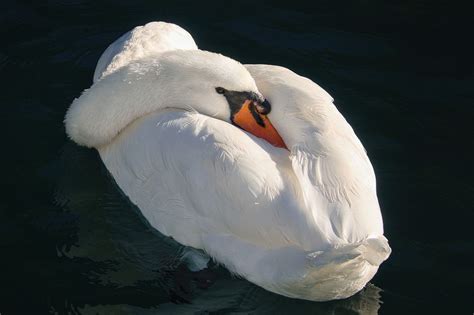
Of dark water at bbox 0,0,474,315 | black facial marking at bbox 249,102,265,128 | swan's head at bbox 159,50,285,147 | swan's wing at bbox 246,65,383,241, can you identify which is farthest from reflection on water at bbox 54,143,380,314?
black facial marking at bbox 249,102,265,128

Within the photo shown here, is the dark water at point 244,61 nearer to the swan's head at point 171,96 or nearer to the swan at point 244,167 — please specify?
the swan at point 244,167

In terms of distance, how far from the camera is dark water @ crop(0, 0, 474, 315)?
610cm

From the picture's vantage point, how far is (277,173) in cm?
575

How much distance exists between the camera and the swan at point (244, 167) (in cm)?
557

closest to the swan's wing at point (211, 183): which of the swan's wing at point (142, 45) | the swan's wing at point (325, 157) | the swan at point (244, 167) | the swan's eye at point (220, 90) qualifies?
the swan at point (244, 167)

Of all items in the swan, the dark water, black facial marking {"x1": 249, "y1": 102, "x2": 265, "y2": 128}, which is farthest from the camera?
black facial marking {"x1": 249, "y1": 102, "x2": 265, "y2": 128}

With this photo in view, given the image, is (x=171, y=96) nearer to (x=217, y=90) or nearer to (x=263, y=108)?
(x=217, y=90)

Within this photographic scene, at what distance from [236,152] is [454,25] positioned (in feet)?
13.2

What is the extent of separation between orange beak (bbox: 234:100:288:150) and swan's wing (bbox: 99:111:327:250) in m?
0.16

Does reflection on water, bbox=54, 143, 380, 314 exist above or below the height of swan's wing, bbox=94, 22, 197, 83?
below

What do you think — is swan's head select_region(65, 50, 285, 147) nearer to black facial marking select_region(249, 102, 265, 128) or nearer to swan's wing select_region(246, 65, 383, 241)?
black facial marking select_region(249, 102, 265, 128)

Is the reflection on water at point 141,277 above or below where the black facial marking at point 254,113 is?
below

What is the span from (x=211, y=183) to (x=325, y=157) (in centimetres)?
72

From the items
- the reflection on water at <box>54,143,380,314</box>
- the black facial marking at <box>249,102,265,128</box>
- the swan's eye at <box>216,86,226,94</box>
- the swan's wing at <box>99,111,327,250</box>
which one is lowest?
the reflection on water at <box>54,143,380,314</box>
